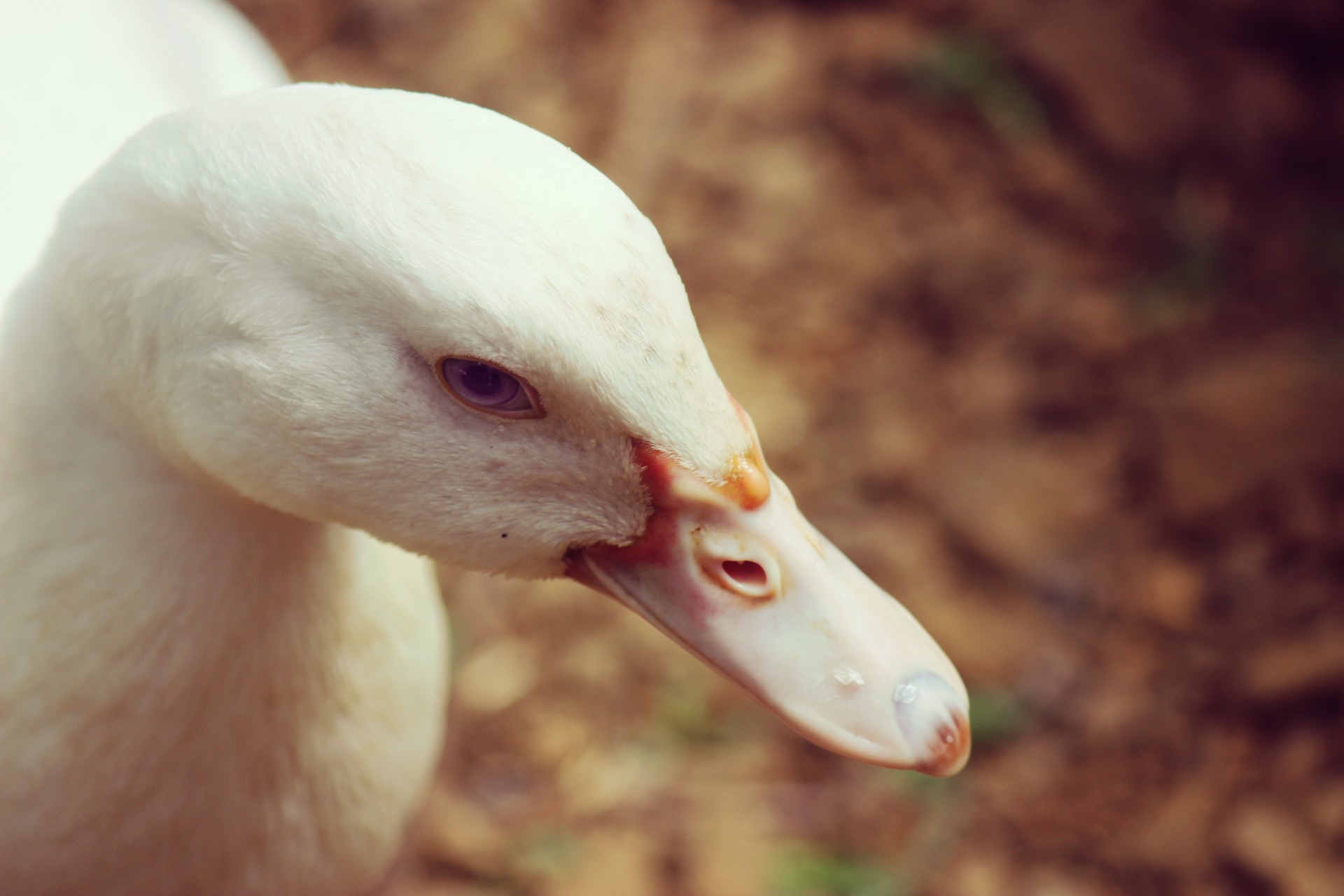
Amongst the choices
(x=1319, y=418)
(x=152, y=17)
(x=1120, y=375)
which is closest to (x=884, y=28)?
(x=1120, y=375)

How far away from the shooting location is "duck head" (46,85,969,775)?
74cm

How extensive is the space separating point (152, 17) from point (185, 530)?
94 centimetres

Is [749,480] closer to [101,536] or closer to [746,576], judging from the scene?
[746,576]

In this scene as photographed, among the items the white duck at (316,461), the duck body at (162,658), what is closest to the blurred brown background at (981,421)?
the duck body at (162,658)

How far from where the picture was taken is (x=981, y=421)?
2268mm

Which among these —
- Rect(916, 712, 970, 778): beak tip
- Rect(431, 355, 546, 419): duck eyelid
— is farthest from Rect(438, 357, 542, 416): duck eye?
Rect(916, 712, 970, 778): beak tip

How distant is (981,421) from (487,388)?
1.65 meters

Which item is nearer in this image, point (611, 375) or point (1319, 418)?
point (611, 375)

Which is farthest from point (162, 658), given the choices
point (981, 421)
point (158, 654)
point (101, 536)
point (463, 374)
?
point (981, 421)

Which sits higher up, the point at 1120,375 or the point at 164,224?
the point at 164,224

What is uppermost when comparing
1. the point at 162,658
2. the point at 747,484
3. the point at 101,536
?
the point at 747,484

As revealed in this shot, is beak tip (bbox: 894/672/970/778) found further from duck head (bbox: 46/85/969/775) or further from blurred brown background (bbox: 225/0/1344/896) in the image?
blurred brown background (bbox: 225/0/1344/896)

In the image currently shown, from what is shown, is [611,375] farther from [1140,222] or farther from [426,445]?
[1140,222]

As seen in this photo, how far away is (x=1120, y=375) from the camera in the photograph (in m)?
2.30
